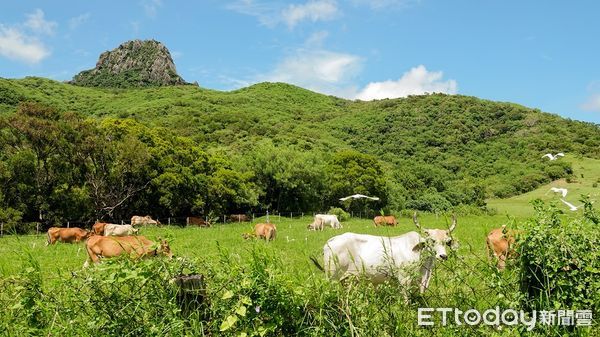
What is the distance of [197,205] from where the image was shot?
4122 cm

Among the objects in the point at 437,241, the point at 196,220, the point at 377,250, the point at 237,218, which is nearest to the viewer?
the point at 437,241

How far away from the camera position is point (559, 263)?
444 cm

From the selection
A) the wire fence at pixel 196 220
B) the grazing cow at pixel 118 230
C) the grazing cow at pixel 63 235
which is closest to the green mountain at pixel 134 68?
the wire fence at pixel 196 220

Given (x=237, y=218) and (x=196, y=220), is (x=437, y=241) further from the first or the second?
(x=237, y=218)

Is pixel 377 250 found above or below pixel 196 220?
above

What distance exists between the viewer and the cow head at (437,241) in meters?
4.74

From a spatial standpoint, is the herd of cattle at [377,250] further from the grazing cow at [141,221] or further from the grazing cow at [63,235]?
the grazing cow at [141,221]

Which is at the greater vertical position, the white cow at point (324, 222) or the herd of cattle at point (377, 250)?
the herd of cattle at point (377, 250)

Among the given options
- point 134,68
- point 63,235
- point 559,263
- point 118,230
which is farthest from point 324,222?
point 134,68

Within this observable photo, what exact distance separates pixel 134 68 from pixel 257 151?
148945mm

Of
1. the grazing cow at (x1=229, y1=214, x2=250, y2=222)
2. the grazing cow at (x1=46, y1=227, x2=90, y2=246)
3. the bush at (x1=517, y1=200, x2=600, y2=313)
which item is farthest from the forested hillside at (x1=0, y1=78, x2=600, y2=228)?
the bush at (x1=517, y1=200, x2=600, y2=313)

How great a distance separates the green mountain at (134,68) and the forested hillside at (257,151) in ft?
98.9

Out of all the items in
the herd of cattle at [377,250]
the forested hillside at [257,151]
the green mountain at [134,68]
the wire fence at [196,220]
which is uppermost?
the green mountain at [134,68]

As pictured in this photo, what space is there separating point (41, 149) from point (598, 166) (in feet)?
281
